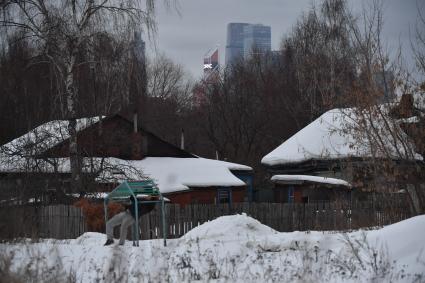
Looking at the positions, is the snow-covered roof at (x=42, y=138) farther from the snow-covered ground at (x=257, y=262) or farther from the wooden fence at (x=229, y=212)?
the snow-covered ground at (x=257, y=262)

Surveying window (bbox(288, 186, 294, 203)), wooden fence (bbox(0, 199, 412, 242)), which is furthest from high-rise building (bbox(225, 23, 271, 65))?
wooden fence (bbox(0, 199, 412, 242))

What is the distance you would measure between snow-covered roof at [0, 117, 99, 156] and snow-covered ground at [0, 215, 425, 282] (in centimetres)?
1121

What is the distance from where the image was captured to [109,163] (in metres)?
23.3

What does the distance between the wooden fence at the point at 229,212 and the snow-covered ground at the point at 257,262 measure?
7.83m

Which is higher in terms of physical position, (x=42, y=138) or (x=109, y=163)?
(x=42, y=138)

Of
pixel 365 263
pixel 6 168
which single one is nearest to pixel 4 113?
pixel 6 168

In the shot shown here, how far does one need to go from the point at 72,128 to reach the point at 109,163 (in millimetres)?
2041

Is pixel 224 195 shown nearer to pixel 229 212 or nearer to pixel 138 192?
pixel 229 212

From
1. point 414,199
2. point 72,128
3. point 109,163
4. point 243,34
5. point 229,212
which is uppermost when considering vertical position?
point 243,34

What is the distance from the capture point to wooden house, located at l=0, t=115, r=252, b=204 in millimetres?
21453

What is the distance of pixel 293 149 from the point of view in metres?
29.7

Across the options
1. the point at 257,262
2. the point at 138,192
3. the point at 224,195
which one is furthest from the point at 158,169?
the point at 257,262

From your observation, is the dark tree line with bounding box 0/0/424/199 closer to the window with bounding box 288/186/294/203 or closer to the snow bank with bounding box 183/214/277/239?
the window with bounding box 288/186/294/203

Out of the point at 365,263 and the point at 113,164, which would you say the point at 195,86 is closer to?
the point at 113,164
